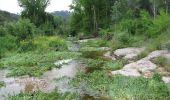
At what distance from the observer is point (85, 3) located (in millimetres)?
74500

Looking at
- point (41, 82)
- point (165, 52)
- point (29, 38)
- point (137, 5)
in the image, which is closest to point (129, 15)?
point (137, 5)

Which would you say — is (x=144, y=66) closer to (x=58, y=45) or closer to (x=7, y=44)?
(x=7, y=44)

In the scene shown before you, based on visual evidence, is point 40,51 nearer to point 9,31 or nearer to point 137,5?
point 9,31

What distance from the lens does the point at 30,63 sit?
1122 inches

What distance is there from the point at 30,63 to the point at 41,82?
8.30m

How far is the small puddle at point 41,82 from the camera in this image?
18438 mm

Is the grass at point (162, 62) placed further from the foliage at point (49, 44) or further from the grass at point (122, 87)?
the foliage at point (49, 44)

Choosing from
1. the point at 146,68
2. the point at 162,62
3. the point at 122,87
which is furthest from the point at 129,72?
the point at 122,87

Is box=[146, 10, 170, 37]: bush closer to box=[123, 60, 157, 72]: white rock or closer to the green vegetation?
the green vegetation

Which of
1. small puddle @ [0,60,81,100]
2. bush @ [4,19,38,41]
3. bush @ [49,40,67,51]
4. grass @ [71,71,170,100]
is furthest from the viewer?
bush @ [4,19,38,41]

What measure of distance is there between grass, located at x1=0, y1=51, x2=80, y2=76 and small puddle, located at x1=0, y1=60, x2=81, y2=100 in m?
0.77

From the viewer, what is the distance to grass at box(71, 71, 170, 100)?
15.5 m

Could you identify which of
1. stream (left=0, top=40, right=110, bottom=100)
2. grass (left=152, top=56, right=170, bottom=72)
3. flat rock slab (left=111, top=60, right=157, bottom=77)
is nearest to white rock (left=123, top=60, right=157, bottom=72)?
flat rock slab (left=111, top=60, right=157, bottom=77)

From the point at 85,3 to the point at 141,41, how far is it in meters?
40.6
